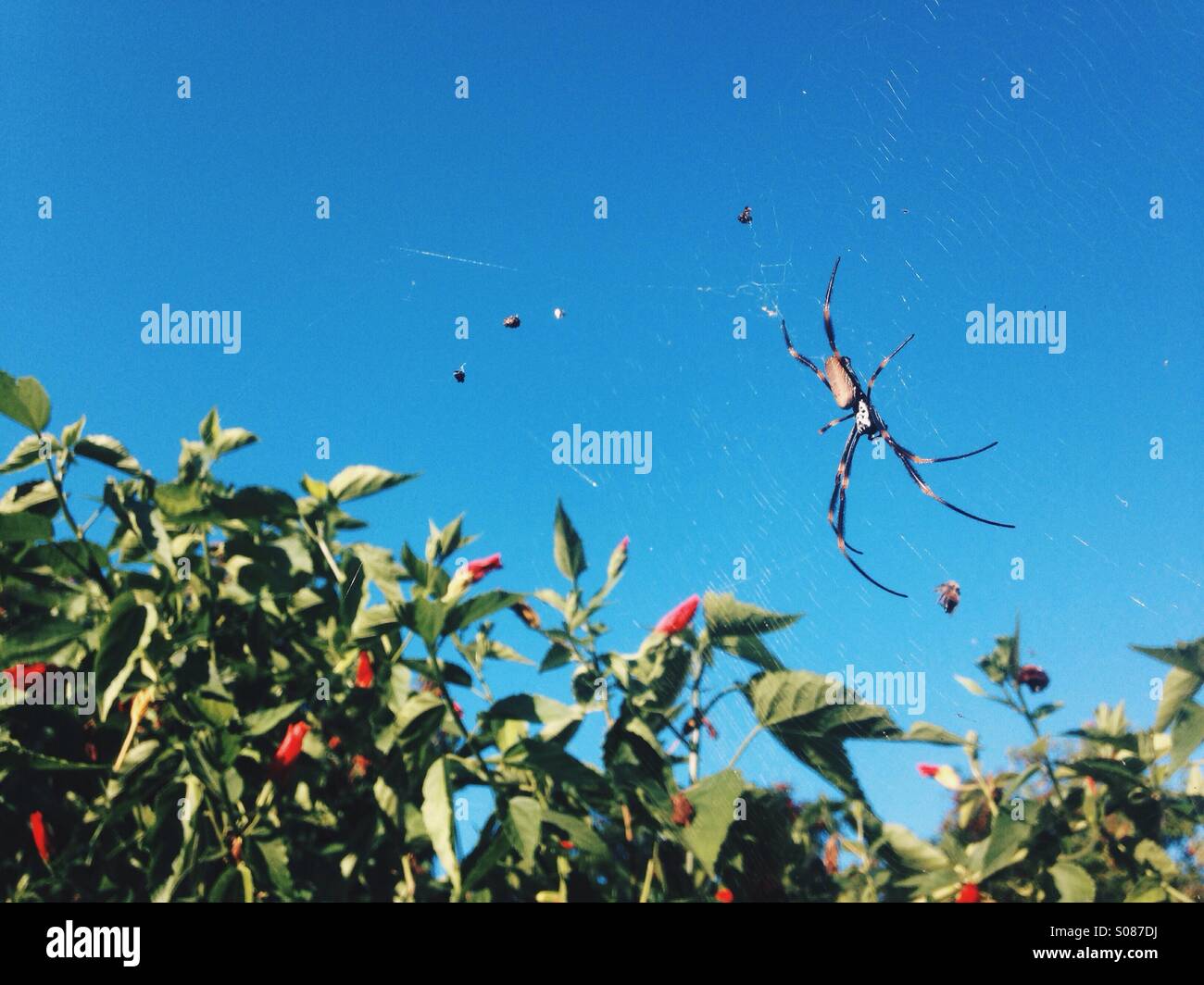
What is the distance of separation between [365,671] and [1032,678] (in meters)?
0.72

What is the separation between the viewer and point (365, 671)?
0.91 m

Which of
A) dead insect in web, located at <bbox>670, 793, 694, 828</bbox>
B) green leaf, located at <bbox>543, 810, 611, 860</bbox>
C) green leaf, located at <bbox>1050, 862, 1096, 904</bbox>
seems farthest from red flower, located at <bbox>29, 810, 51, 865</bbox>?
green leaf, located at <bbox>1050, 862, 1096, 904</bbox>

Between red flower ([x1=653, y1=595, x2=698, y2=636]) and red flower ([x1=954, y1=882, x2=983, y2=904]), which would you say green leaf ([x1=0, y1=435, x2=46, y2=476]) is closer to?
red flower ([x1=653, y1=595, x2=698, y2=636])

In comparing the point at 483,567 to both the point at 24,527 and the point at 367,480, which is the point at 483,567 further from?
the point at 24,527

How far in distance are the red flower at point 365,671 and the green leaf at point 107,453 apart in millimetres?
314

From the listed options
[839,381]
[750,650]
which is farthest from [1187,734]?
[839,381]

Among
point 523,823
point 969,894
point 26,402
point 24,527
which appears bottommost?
point 969,894

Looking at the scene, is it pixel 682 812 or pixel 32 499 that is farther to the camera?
pixel 32 499

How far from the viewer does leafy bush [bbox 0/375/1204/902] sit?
81cm

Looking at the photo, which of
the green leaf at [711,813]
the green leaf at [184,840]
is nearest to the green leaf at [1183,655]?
the green leaf at [711,813]

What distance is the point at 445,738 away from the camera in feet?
2.92

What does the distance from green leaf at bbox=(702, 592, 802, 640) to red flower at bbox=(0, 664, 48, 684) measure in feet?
2.20
